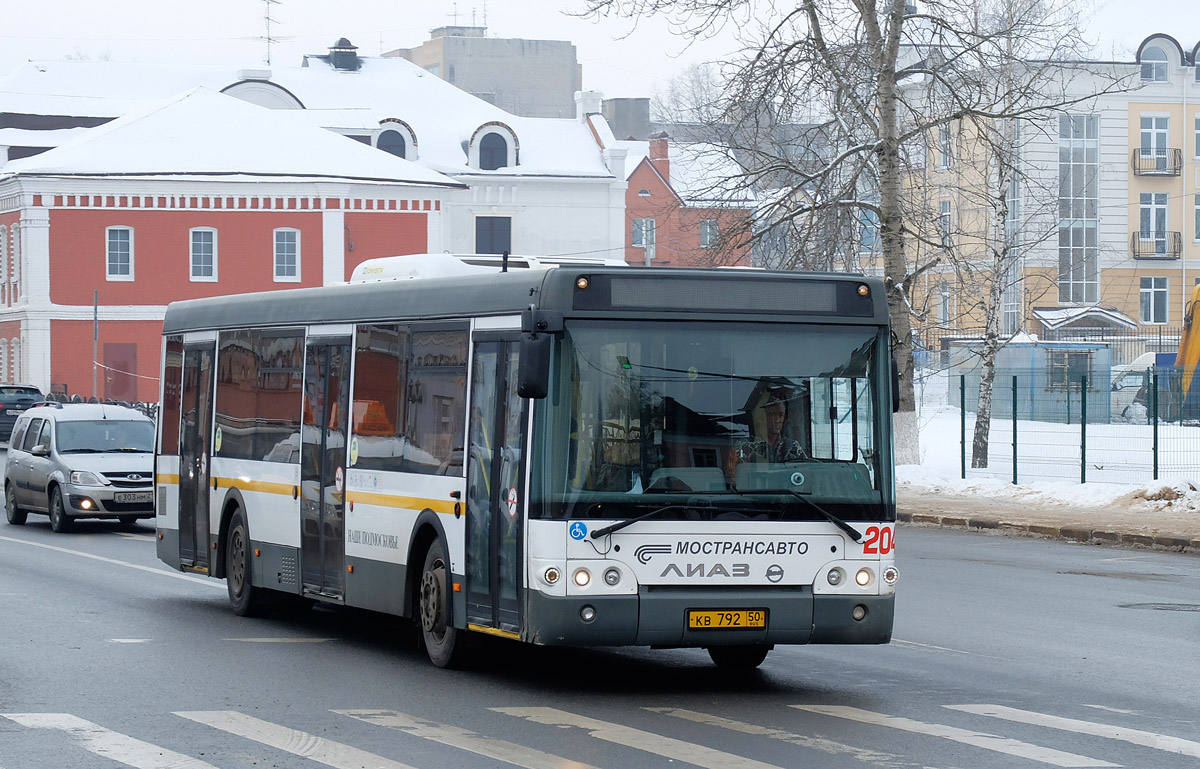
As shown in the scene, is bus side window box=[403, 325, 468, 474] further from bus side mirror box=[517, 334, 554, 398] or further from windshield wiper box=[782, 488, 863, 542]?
windshield wiper box=[782, 488, 863, 542]

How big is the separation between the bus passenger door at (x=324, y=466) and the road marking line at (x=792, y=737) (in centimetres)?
399

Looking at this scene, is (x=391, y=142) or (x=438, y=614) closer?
(x=438, y=614)

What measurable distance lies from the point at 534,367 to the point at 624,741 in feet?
7.47

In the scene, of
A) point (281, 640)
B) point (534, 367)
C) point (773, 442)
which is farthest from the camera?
point (281, 640)

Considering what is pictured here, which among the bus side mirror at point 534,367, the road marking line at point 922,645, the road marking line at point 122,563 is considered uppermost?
the bus side mirror at point 534,367

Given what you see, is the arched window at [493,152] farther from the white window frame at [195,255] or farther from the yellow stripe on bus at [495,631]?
the yellow stripe on bus at [495,631]

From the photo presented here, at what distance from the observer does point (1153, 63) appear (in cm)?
7638

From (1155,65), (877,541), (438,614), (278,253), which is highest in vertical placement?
(1155,65)

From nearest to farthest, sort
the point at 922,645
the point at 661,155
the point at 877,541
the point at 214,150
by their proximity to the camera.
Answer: the point at 877,541 → the point at 922,645 → the point at 214,150 → the point at 661,155

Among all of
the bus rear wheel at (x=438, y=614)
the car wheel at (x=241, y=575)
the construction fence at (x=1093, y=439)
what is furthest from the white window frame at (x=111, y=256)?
the bus rear wheel at (x=438, y=614)

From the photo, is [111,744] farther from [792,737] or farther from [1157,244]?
[1157,244]

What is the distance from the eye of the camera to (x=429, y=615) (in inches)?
468

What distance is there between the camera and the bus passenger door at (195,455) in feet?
52.9

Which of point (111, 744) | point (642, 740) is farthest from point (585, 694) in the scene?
point (111, 744)
